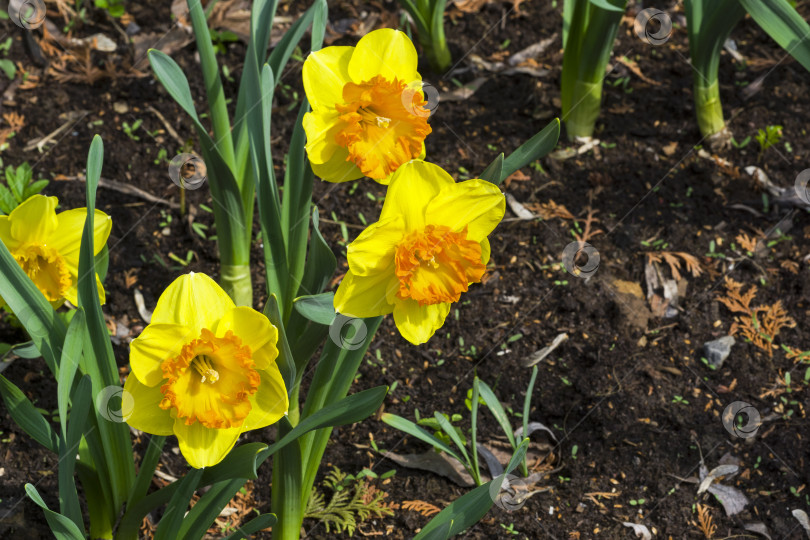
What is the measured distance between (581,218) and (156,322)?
70.5 inches

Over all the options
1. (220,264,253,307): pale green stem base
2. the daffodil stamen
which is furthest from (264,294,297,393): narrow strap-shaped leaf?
(220,264,253,307): pale green stem base

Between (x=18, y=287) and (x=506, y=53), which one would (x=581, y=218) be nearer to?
(x=506, y=53)

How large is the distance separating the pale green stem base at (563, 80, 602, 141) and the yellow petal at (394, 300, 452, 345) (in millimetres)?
1564

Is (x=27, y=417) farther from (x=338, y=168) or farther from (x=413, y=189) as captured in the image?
(x=413, y=189)

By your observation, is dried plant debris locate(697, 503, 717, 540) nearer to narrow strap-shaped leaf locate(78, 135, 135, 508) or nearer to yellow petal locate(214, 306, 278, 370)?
yellow petal locate(214, 306, 278, 370)

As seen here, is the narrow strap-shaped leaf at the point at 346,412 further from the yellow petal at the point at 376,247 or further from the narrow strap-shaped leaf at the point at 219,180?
the narrow strap-shaped leaf at the point at 219,180

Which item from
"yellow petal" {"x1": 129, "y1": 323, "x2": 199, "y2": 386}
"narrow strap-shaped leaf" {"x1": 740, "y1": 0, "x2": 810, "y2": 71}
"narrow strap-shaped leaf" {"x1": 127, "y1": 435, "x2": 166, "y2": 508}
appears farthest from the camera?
"narrow strap-shaped leaf" {"x1": 740, "y1": 0, "x2": 810, "y2": 71}

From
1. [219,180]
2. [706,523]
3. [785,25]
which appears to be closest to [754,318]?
[706,523]

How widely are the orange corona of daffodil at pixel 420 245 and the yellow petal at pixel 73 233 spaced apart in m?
0.69

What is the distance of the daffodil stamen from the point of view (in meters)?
1.48

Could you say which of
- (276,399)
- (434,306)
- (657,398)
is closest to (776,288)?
(657,398)

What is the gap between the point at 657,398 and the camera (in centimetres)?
244

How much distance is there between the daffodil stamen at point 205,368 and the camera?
1.48m

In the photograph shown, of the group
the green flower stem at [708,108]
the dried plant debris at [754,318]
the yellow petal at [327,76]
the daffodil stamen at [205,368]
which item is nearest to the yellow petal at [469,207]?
the yellow petal at [327,76]
